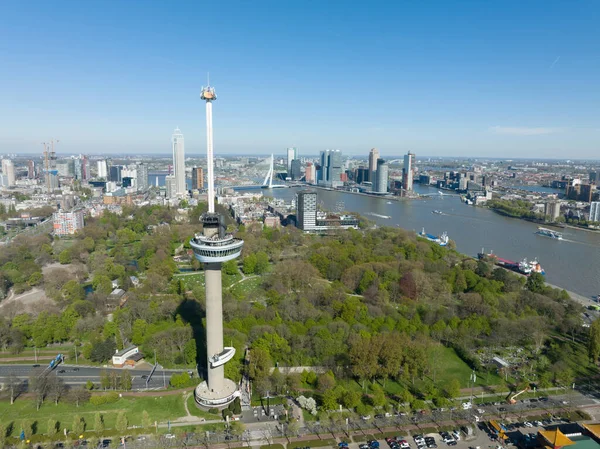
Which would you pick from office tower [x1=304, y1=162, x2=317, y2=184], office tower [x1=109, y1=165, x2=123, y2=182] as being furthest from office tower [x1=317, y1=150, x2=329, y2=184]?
office tower [x1=109, y1=165, x2=123, y2=182]

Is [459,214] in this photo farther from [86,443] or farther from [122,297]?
[86,443]

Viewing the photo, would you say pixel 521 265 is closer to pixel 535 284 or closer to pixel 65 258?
pixel 535 284


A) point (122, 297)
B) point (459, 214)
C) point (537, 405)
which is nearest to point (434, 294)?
point (537, 405)

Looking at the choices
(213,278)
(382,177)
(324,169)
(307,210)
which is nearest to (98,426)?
(213,278)

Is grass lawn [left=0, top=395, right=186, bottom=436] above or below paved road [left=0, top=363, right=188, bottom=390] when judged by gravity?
above

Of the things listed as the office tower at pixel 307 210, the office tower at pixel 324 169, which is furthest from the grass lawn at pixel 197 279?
the office tower at pixel 324 169

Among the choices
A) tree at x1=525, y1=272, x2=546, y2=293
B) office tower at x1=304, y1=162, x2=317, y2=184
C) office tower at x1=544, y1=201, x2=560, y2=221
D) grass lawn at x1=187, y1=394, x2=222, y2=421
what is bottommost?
grass lawn at x1=187, y1=394, x2=222, y2=421

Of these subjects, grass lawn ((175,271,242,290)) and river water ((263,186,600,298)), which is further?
river water ((263,186,600,298))

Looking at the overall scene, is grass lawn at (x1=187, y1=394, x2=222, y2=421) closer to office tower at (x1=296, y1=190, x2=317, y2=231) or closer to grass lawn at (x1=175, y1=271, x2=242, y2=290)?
grass lawn at (x1=175, y1=271, x2=242, y2=290)
